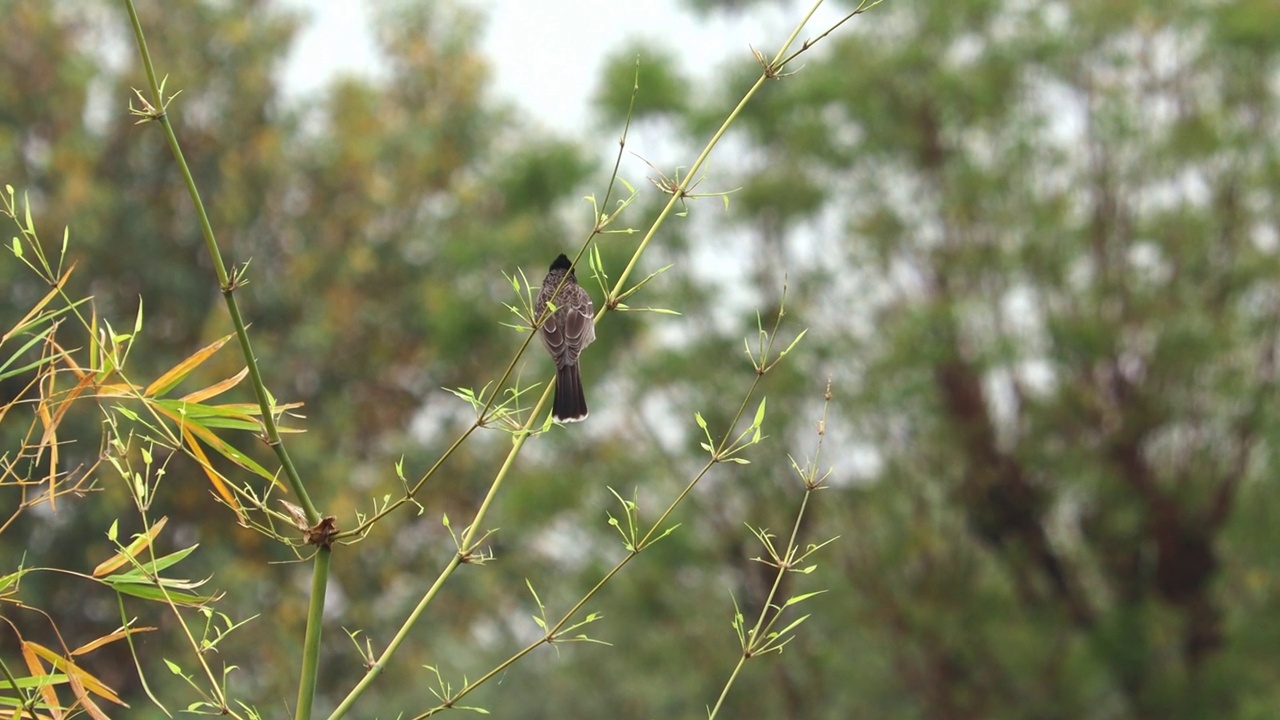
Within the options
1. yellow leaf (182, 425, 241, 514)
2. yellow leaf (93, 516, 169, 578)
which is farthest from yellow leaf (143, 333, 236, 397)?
yellow leaf (93, 516, 169, 578)

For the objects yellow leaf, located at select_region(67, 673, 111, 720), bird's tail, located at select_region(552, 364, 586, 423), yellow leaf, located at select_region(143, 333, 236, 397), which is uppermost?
yellow leaf, located at select_region(143, 333, 236, 397)

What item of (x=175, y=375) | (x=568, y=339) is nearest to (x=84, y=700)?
(x=175, y=375)

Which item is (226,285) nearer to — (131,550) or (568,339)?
(131,550)

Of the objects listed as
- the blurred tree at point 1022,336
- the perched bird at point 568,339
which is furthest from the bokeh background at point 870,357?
the perched bird at point 568,339

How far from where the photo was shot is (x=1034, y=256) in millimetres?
13305

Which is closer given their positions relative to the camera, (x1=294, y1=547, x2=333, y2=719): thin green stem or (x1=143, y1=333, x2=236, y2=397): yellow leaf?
(x1=294, y1=547, x2=333, y2=719): thin green stem

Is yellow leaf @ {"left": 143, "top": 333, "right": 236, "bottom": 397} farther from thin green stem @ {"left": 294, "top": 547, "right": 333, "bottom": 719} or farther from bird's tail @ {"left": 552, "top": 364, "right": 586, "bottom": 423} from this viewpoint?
bird's tail @ {"left": 552, "top": 364, "right": 586, "bottom": 423}

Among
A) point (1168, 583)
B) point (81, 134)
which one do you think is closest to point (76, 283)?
point (81, 134)

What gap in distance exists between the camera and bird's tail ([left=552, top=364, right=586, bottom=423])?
8.94 feet

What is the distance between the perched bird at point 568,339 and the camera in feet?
8.92

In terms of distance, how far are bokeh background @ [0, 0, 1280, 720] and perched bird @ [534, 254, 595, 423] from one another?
917 centimetres

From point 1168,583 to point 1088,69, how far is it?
14.3 feet

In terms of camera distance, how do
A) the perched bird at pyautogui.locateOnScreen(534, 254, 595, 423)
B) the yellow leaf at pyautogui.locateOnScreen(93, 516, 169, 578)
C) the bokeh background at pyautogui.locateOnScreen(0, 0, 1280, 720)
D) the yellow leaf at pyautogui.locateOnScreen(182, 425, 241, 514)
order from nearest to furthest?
1. the yellow leaf at pyautogui.locateOnScreen(93, 516, 169, 578)
2. the yellow leaf at pyautogui.locateOnScreen(182, 425, 241, 514)
3. the perched bird at pyautogui.locateOnScreen(534, 254, 595, 423)
4. the bokeh background at pyautogui.locateOnScreen(0, 0, 1280, 720)

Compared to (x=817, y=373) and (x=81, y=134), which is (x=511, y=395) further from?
(x=81, y=134)
